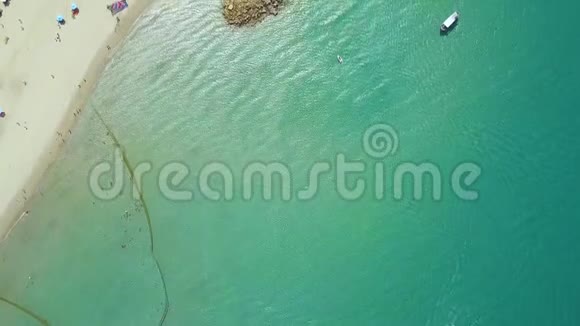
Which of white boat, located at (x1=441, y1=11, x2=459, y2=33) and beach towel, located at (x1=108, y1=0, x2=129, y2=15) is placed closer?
beach towel, located at (x1=108, y1=0, x2=129, y2=15)

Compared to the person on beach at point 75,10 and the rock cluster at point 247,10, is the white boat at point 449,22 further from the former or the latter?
the person on beach at point 75,10

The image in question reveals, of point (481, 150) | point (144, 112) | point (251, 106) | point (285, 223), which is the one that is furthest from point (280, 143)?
point (481, 150)

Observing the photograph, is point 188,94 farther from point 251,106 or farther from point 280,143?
point 280,143

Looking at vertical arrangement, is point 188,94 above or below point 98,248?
above

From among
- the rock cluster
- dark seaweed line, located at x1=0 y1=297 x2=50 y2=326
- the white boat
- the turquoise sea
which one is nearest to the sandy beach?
the turquoise sea

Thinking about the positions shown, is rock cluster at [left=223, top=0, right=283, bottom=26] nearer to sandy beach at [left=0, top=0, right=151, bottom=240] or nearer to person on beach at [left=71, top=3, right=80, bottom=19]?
sandy beach at [left=0, top=0, right=151, bottom=240]

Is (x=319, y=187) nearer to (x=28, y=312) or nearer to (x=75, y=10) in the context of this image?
(x=75, y=10)

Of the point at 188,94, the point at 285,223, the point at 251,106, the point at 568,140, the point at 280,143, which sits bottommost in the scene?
Answer: the point at 568,140
